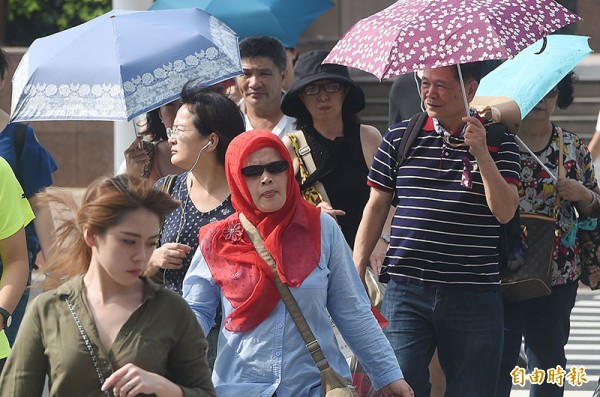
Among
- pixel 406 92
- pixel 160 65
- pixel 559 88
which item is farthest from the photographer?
pixel 406 92

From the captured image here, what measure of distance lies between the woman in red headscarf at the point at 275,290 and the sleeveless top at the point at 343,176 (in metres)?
1.80

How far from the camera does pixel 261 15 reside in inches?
392

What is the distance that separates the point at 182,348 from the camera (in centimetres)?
394

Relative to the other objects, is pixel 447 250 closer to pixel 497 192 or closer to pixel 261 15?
pixel 497 192

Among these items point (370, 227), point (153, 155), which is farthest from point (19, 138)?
point (370, 227)

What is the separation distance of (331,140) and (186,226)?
149 centimetres

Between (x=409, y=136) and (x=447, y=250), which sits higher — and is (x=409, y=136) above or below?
above

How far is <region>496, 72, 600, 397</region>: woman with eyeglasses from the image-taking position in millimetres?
6906

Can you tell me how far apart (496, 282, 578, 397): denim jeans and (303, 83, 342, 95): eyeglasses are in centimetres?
132

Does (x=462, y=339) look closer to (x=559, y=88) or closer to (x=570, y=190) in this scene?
(x=570, y=190)

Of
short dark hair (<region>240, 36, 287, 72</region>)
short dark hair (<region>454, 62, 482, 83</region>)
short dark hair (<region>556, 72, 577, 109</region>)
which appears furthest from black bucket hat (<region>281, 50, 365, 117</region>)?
short dark hair (<region>454, 62, 482, 83</region>)

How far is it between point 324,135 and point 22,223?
1.92m

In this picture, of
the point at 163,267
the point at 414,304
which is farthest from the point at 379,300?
the point at 163,267

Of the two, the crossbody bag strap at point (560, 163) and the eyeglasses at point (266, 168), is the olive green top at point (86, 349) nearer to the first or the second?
the eyeglasses at point (266, 168)
